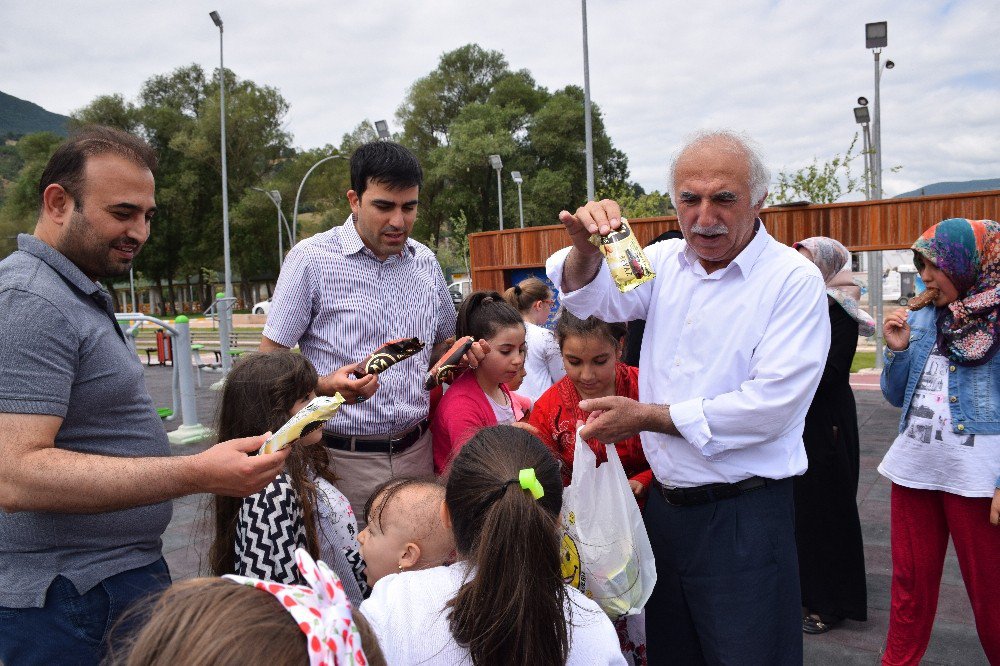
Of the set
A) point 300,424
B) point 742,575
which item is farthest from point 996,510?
point 300,424

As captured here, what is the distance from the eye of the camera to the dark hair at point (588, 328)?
263 centimetres

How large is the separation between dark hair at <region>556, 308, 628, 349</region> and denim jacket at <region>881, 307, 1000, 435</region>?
1306 mm

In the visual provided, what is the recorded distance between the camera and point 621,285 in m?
2.01

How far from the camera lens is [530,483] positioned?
64.3 inches

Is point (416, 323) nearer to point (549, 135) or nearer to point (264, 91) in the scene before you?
point (549, 135)

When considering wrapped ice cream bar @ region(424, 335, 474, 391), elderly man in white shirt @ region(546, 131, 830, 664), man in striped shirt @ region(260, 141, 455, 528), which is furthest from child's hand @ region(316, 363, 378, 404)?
elderly man in white shirt @ region(546, 131, 830, 664)

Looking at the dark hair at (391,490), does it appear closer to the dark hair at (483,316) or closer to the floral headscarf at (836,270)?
the dark hair at (483,316)

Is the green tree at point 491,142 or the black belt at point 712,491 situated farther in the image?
the green tree at point 491,142

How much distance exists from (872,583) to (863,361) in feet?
42.7

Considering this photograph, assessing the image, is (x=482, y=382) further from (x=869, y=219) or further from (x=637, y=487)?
(x=869, y=219)

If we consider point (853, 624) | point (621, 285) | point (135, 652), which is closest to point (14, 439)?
point (135, 652)

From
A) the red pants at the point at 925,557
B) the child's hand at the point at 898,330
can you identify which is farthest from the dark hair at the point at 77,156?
the red pants at the point at 925,557

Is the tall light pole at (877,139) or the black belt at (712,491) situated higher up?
the tall light pole at (877,139)

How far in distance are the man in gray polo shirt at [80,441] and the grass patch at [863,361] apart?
1458 centimetres
